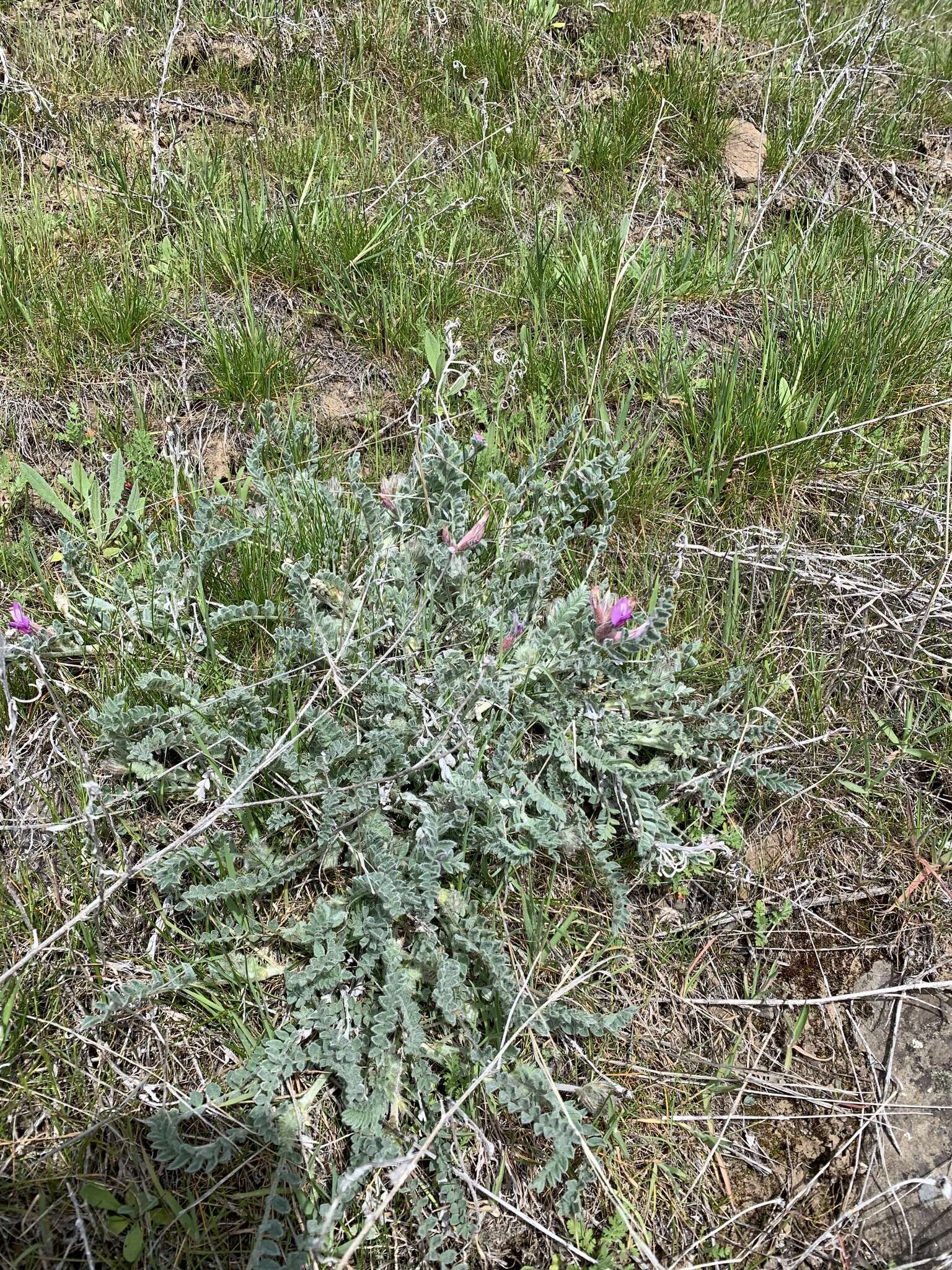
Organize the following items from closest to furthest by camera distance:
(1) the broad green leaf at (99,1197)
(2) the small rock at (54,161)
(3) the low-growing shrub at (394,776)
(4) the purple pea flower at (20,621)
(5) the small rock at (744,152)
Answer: (1) the broad green leaf at (99,1197), (3) the low-growing shrub at (394,776), (4) the purple pea flower at (20,621), (2) the small rock at (54,161), (5) the small rock at (744,152)

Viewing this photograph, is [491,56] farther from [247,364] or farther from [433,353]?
[247,364]

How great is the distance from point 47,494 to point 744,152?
2955 mm

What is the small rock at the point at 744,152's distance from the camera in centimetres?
354

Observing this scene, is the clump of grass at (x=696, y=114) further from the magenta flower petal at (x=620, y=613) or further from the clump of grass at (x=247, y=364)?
the magenta flower petal at (x=620, y=613)

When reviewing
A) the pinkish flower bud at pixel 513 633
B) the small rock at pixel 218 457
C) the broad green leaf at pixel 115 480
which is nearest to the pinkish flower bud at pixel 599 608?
the pinkish flower bud at pixel 513 633

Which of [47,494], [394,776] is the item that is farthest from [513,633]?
[47,494]

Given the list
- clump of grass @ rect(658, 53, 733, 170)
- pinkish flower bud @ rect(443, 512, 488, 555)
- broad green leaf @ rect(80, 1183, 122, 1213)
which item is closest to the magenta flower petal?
pinkish flower bud @ rect(443, 512, 488, 555)

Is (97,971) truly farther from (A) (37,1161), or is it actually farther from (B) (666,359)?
(B) (666,359)

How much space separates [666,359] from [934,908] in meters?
1.74

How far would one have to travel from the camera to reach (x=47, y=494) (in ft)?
7.91

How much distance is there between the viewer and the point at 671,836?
2148 millimetres

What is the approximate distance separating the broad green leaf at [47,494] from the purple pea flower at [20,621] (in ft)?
1.03

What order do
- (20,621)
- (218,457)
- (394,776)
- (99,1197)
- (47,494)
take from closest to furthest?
1. (99,1197)
2. (394,776)
3. (20,621)
4. (47,494)
5. (218,457)

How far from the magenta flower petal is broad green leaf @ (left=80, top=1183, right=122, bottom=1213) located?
1.57m
